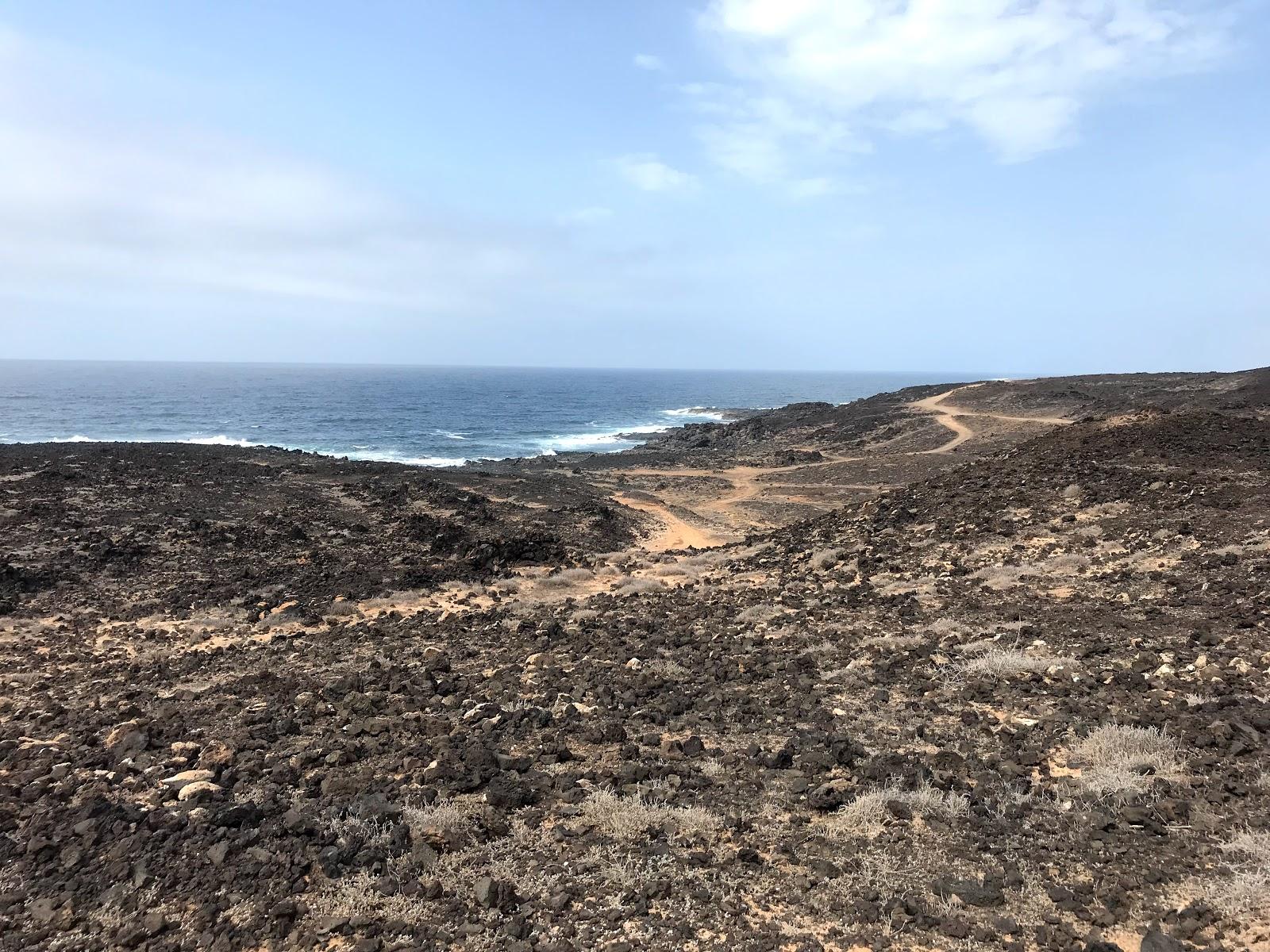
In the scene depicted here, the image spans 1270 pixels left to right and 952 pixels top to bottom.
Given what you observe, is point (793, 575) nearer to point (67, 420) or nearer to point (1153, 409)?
point (1153, 409)

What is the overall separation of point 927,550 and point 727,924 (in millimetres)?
12056

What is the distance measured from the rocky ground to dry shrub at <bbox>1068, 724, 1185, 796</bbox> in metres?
0.04

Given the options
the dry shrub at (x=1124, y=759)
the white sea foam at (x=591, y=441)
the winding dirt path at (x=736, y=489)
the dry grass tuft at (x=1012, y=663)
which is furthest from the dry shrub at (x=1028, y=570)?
the white sea foam at (x=591, y=441)

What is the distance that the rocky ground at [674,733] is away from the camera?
4.65m

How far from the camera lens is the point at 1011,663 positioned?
27.5 feet

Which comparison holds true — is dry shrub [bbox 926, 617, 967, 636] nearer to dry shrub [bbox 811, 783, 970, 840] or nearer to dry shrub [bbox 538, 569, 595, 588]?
dry shrub [bbox 811, 783, 970, 840]

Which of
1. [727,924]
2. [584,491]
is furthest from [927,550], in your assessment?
[584,491]

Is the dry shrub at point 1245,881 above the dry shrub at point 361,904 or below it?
above

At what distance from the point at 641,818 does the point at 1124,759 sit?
13.9 ft

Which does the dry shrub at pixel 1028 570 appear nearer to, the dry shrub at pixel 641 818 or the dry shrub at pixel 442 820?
the dry shrub at pixel 641 818

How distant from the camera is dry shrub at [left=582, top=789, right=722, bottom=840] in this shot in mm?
5609

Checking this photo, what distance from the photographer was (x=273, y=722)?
8172mm

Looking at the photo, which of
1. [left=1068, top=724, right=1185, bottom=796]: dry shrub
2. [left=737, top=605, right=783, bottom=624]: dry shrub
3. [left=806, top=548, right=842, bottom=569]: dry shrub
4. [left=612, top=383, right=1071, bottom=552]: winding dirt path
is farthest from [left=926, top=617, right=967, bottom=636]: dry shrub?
[left=612, top=383, right=1071, bottom=552]: winding dirt path

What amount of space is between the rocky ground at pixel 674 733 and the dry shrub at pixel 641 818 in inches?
2.0
